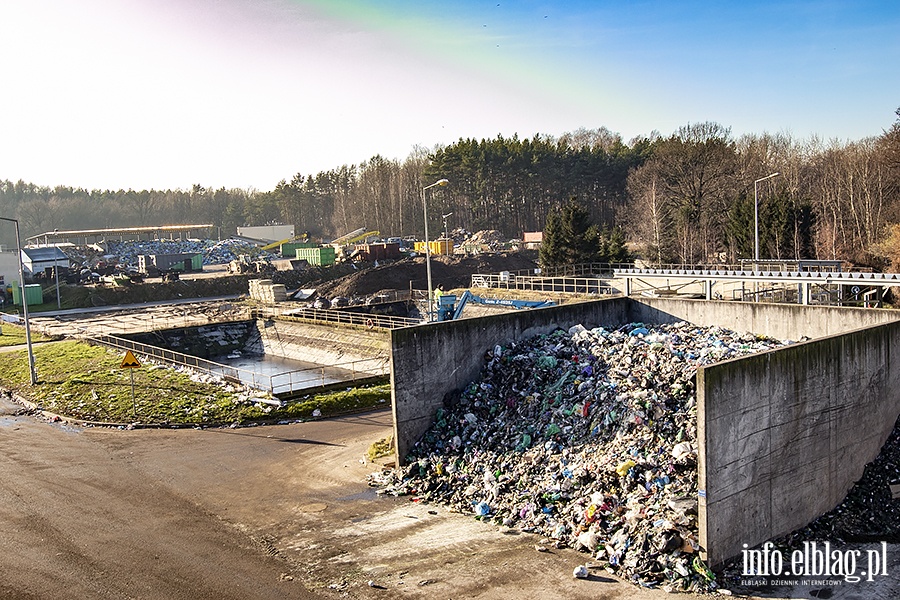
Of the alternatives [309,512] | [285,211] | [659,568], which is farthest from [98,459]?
[285,211]

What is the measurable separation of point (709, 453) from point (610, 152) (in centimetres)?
8496

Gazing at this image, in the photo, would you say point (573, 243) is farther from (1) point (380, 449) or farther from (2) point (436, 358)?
(1) point (380, 449)

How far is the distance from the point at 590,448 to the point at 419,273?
47.0 metres

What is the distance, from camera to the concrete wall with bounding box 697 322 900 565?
11.1m

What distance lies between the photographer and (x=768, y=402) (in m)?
12.0

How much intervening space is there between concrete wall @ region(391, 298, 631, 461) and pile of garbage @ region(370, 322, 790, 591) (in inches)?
11.8

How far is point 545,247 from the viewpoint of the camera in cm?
4744

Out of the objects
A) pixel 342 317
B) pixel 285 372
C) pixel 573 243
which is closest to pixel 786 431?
pixel 285 372

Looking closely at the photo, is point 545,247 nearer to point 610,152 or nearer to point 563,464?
point 563,464

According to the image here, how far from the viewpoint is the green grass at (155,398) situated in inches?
875

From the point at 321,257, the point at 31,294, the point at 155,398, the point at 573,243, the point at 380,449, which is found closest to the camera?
the point at 380,449

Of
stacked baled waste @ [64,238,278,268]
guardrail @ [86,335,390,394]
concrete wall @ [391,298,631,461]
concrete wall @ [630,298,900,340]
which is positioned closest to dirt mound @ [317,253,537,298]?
guardrail @ [86,335,390,394]

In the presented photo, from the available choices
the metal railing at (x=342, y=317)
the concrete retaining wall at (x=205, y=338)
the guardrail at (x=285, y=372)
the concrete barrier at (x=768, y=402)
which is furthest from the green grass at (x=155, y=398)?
the metal railing at (x=342, y=317)

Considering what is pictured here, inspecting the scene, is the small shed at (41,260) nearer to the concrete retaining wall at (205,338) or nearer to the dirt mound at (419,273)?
the dirt mound at (419,273)
